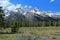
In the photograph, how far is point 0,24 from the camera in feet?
226

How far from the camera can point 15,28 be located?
70750 mm

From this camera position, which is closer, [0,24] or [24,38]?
[24,38]

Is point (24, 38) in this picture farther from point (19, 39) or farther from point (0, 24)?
point (0, 24)

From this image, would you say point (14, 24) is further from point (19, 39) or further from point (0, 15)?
point (19, 39)

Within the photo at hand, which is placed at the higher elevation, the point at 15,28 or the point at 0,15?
the point at 0,15

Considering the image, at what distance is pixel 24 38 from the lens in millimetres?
18859

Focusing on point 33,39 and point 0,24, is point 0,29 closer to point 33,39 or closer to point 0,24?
point 0,24

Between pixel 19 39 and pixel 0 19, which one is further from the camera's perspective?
pixel 0 19

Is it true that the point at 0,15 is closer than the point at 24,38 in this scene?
No

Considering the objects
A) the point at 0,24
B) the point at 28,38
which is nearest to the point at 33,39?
the point at 28,38

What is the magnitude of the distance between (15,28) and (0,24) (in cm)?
544

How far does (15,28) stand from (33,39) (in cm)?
5222

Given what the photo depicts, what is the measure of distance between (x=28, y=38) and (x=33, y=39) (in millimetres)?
531

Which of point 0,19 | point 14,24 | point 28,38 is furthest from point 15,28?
point 28,38
